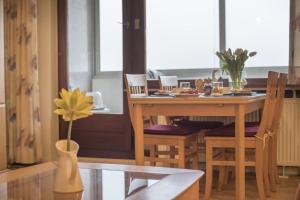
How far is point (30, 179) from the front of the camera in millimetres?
1874

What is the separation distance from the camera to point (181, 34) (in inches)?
185

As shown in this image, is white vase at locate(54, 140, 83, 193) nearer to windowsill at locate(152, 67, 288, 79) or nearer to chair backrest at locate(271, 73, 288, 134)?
chair backrest at locate(271, 73, 288, 134)

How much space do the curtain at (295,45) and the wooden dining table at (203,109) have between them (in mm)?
903

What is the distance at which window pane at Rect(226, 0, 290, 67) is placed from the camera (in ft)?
14.0

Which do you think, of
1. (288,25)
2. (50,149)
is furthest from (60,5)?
(288,25)

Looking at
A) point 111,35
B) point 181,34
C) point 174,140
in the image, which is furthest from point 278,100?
point 111,35

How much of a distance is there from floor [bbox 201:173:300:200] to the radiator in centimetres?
18

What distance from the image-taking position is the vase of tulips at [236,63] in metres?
3.56

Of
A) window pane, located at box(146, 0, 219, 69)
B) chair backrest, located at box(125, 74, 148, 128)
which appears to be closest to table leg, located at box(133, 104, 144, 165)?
chair backrest, located at box(125, 74, 148, 128)

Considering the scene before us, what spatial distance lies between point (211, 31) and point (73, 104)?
3058 millimetres

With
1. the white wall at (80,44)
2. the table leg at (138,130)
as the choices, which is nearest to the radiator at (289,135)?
the table leg at (138,130)

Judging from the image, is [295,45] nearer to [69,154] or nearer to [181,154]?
[181,154]

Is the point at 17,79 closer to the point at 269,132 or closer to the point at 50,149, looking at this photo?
the point at 50,149

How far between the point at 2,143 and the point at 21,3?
1483mm
